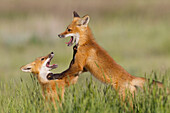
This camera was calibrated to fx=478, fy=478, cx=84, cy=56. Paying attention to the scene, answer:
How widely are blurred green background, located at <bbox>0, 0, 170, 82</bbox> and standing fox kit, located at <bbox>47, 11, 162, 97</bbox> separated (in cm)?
945

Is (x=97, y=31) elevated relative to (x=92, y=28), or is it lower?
lower

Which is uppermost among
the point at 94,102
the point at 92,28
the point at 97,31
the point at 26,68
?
the point at 92,28

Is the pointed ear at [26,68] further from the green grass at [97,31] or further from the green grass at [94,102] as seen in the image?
the green grass at [97,31]

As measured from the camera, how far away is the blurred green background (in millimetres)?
18766

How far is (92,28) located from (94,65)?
582 inches

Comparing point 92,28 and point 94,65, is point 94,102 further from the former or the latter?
point 92,28

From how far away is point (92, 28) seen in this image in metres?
21.5

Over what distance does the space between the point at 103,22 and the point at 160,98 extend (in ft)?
53.7

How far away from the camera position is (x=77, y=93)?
6.06m

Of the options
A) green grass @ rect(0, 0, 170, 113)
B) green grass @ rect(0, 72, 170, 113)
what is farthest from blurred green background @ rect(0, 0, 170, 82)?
green grass @ rect(0, 72, 170, 113)

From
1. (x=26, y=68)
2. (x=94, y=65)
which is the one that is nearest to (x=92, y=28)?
(x=26, y=68)

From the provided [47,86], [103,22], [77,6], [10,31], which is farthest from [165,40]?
[47,86]

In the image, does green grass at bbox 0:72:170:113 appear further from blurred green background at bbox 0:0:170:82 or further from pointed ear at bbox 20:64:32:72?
blurred green background at bbox 0:0:170:82

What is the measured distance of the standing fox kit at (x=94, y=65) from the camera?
6.55 metres
